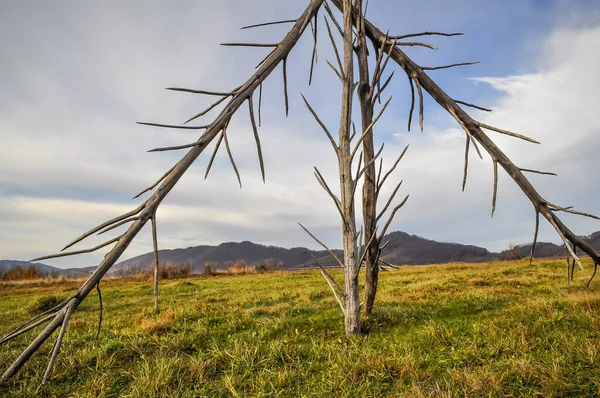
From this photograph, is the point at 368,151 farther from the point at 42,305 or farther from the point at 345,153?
the point at 42,305

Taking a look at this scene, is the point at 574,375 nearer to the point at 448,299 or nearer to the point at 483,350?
the point at 483,350

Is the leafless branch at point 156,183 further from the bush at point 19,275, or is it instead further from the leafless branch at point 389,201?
the bush at point 19,275

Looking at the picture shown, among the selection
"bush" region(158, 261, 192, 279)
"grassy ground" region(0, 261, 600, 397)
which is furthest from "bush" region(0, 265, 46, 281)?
"grassy ground" region(0, 261, 600, 397)

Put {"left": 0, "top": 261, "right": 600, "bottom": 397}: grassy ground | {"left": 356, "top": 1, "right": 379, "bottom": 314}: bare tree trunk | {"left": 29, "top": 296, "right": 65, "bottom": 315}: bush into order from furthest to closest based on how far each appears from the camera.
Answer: {"left": 29, "top": 296, "right": 65, "bottom": 315}: bush < {"left": 356, "top": 1, "right": 379, "bottom": 314}: bare tree trunk < {"left": 0, "top": 261, "right": 600, "bottom": 397}: grassy ground

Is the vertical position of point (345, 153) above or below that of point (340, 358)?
above

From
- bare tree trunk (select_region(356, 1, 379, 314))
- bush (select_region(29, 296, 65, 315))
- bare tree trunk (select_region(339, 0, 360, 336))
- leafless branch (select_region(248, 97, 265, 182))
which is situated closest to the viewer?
leafless branch (select_region(248, 97, 265, 182))

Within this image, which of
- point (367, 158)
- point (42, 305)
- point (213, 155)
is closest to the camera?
point (213, 155)

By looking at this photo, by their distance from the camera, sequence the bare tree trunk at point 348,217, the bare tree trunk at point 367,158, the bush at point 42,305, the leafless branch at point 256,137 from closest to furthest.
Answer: the leafless branch at point 256,137
the bare tree trunk at point 348,217
the bare tree trunk at point 367,158
the bush at point 42,305

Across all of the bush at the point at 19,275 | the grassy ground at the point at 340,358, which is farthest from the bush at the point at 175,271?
the grassy ground at the point at 340,358

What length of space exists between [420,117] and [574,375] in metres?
4.36

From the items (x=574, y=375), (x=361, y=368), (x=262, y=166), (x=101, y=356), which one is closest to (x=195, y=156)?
(x=262, y=166)

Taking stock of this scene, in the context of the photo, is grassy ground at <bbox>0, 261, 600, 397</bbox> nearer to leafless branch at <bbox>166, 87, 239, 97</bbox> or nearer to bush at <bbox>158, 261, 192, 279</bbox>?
leafless branch at <bbox>166, 87, 239, 97</bbox>

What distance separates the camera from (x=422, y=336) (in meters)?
4.85

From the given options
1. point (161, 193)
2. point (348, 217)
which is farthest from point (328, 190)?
point (161, 193)
